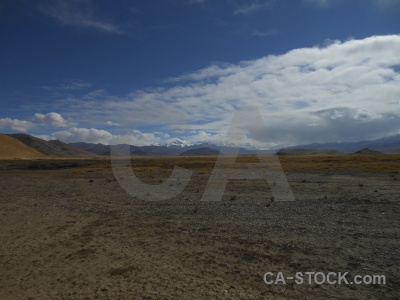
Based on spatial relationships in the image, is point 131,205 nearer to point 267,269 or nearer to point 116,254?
point 116,254

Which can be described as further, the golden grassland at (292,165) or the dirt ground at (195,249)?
the golden grassland at (292,165)

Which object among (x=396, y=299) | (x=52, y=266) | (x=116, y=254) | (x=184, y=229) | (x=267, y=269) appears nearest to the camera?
(x=396, y=299)

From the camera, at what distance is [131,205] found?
21.9 m

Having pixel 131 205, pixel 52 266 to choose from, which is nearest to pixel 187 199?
pixel 131 205

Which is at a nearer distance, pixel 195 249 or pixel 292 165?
pixel 195 249

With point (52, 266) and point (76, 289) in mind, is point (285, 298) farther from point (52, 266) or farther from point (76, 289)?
point (52, 266)

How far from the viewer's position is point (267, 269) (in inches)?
386

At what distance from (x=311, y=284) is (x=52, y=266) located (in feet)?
28.1

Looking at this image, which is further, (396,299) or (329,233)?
(329,233)

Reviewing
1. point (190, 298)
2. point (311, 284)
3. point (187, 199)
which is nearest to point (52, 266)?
point (190, 298)

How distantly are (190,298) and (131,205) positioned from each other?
1444cm

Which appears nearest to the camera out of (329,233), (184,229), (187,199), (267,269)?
(267,269)

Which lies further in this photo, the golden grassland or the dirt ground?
the golden grassland

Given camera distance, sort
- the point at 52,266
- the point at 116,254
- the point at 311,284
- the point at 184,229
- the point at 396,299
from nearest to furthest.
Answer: the point at 396,299, the point at 311,284, the point at 52,266, the point at 116,254, the point at 184,229
